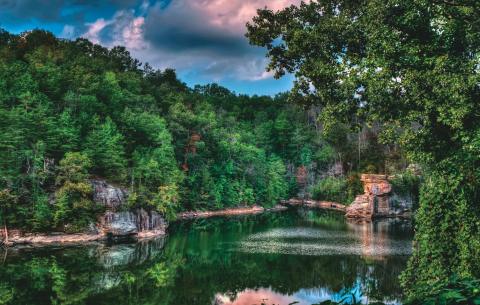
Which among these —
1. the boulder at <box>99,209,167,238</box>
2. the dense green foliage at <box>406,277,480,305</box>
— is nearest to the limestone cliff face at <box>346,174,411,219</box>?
the boulder at <box>99,209,167,238</box>

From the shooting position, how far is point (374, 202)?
54.3 meters

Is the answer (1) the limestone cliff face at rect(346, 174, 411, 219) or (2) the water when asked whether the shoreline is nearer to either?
(2) the water

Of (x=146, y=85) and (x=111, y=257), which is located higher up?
(x=146, y=85)

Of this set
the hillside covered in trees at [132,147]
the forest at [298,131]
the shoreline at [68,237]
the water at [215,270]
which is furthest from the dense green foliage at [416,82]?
the shoreline at [68,237]

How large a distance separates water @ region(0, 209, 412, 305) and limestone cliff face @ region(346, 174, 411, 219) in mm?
13032

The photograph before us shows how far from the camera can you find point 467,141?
11000 millimetres

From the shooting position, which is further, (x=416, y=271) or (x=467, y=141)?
(x=416, y=271)

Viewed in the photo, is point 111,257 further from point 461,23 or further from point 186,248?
point 461,23

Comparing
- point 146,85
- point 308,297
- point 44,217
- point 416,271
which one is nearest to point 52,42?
Result: point 146,85

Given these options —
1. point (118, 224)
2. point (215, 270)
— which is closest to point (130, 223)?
point (118, 224)

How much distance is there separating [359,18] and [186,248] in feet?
84.3

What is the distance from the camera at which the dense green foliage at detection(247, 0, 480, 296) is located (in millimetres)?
11031

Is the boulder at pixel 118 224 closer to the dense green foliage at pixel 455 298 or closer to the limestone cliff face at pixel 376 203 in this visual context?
the limestone cliff face at pixel 376 203

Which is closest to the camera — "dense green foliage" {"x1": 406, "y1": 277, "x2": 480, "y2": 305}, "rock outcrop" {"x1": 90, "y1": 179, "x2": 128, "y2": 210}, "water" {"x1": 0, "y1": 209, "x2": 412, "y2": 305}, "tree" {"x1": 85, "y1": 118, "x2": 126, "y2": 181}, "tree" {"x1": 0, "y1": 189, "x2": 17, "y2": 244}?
"dense green foliage" {"x1": 406, "y1": 277, "x2": 480, "y2": 305}
